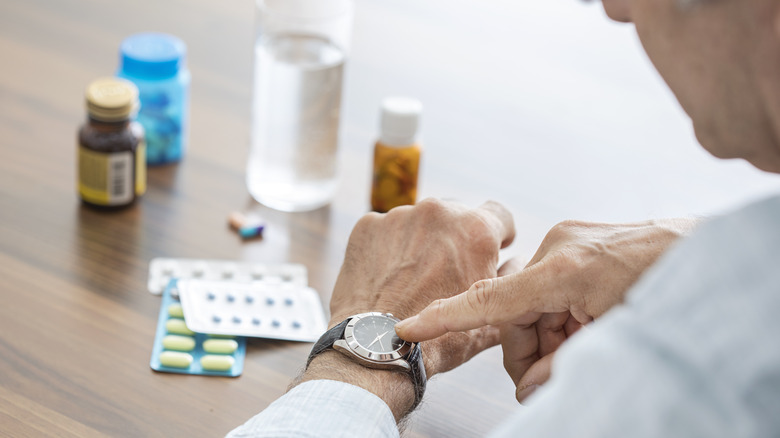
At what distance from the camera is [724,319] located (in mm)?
515

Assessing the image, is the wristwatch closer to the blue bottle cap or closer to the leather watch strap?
the leather watch strap

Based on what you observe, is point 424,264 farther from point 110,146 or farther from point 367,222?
point 110,146

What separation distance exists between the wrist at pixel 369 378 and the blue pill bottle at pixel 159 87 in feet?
1.74

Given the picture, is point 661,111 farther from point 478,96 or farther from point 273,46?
point 273,46

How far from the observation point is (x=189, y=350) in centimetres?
101

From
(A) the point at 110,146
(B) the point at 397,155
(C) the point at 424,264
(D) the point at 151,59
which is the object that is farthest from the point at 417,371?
(D) the point at 151,59

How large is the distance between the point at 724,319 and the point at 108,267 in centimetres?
82

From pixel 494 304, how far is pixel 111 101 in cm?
58

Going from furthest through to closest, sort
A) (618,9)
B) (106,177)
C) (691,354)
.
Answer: (106,177), (618,9), (691,354)

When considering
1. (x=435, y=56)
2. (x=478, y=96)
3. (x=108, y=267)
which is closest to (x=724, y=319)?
(x=108, y=267)

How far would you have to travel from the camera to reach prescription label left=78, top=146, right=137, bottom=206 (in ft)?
3.89

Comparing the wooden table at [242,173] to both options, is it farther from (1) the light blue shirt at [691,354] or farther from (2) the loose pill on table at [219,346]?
(1) the light blue shirt at [691,354]

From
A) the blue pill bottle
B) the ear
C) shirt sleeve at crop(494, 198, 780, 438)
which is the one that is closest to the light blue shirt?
shirt sleeve at crop(494, 198, 780, 438)

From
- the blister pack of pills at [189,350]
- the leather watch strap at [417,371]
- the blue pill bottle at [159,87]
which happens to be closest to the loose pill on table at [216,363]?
the blister pack of pills at [189,350]
